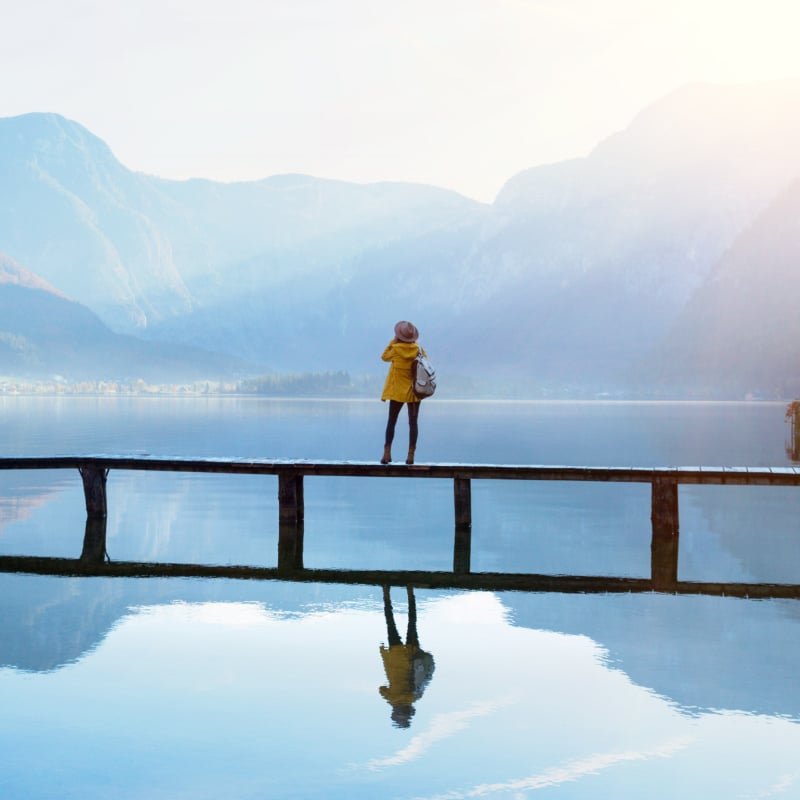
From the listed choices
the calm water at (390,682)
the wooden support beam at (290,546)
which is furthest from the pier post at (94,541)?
the wooden support beam at (290,546)

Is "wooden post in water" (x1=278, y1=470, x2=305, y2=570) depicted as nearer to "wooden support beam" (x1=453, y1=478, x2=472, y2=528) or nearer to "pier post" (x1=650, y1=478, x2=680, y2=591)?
"wooden support beam" (x1=453, y1=478, x2=472, y2=528)

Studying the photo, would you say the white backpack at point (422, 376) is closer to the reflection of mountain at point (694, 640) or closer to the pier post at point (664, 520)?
the reflection of mountain at point (694, 640)

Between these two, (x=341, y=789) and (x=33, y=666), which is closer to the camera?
(x=341, y=789)

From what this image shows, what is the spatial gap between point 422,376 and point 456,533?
6539 millimetres

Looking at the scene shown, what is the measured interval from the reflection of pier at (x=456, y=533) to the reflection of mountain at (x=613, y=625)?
3.83 ft

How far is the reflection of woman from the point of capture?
11.6 metres

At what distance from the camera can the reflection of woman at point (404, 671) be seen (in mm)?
11609

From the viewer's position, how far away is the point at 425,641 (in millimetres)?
14633

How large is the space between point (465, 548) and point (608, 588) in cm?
640

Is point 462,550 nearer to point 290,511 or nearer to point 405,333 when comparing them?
point 290,511

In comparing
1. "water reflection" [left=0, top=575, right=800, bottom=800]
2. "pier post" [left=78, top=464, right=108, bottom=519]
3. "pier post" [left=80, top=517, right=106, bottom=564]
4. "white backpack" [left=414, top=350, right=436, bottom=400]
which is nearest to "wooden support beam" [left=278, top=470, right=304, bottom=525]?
"pier post" [left=80, top=517, right=106, bottom=564]

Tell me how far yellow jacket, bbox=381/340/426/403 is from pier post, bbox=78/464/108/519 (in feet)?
27.0

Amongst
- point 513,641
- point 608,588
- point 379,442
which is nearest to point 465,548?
point 608,588

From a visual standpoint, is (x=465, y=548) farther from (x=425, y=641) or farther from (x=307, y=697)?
(x=307, y=697)
